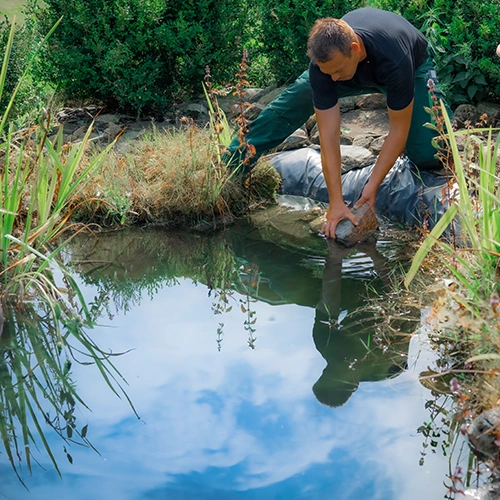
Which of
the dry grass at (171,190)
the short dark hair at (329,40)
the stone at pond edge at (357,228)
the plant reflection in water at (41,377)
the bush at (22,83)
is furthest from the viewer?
the bush at (22,83)

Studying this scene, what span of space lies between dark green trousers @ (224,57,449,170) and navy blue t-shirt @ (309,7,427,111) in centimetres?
22

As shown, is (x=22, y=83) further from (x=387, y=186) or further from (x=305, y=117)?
(x=387, y=186)

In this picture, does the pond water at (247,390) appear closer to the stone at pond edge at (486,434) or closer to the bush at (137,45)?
the stone at pond edge at (486,434)

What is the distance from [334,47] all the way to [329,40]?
45mm

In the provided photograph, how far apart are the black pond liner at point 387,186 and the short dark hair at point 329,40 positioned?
1074mm

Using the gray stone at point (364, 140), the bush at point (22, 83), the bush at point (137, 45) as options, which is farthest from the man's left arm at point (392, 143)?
the bush at point (22, 83)

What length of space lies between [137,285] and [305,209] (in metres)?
1.60

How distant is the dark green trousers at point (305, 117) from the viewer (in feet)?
14.2

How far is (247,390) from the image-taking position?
9.62 feet

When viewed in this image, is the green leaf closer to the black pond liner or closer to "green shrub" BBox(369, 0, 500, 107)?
"green shrub" BBox(369, 0, 500, 107)

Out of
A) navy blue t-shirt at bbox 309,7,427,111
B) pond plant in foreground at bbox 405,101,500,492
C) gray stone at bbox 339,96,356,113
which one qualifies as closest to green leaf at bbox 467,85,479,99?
gray stone at bbox 339,96,356,113

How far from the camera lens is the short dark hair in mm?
3561

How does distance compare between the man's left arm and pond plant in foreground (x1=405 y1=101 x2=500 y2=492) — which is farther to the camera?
the man's left arm

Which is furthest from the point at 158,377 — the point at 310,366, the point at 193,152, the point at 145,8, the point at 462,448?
the point at 145,8
